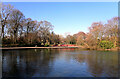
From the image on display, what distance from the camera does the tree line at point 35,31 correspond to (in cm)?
2253

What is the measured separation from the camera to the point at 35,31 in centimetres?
3581

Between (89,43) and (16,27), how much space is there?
19.6m

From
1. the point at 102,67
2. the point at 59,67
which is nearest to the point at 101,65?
the point at 102,67

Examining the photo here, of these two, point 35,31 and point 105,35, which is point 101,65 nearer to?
point 105,35

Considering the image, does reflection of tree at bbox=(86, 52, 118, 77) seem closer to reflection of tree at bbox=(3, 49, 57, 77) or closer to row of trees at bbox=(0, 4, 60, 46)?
reflection of tree at bbox=(3, 49, 57, 77)

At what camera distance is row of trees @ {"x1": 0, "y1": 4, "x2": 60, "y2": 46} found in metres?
26.9

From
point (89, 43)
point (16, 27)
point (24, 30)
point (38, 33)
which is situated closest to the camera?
point (89, 43)

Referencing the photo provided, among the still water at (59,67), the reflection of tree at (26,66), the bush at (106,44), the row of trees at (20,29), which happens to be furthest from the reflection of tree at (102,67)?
the row of trees at (20,29)

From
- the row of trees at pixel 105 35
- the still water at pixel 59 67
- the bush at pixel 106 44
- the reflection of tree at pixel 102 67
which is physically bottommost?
the reflection of tree at pixel 102 67

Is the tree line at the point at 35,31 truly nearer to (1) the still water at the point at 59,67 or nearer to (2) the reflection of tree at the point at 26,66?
(1) the still water at the point at 59,67

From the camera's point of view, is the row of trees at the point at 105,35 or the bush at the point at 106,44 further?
the bush at the point at 106,44

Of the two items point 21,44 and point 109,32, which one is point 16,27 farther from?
point 109,32

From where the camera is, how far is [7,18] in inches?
1075

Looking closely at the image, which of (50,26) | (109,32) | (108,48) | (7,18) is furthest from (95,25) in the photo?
(7,18)
